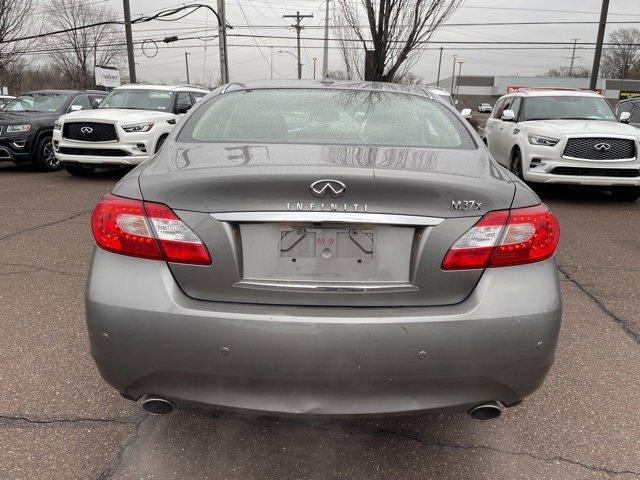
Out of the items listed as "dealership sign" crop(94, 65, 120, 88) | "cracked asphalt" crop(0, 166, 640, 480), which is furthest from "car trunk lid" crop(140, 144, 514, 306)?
"dealership sign" crop(94, 65, 120, 88)

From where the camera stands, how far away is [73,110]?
32.9ft

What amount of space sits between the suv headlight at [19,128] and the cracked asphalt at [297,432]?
803 cm

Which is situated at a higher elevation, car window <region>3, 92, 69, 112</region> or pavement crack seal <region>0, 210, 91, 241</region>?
car window <region>3, 92, 69, 112</region>

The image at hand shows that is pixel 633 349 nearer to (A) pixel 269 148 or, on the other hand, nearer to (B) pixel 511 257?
(B) pixel 511 257

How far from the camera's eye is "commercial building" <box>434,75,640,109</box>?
230 ft

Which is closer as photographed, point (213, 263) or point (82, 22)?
point (213, 263)

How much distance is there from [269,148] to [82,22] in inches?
2110

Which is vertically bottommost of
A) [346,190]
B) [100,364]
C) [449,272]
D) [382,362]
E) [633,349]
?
[633,349]

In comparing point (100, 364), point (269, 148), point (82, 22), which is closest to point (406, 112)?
point (269, 148)

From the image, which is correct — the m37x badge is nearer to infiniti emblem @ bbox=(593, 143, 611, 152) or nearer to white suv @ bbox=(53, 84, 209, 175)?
infiniti emblem @ bbox=(593, 143, 611, 152)

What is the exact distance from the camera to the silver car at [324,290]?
5.78 ft

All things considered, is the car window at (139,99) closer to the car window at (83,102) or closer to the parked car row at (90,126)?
the parked car row at (90,126)

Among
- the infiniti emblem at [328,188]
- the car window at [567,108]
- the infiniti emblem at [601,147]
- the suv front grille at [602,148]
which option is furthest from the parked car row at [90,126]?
the infiniti emblem at [328,188]

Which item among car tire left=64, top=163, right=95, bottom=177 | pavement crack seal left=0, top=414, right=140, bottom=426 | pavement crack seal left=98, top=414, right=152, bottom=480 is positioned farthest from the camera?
car tire left=64, top=163, right=95, bottom=177
